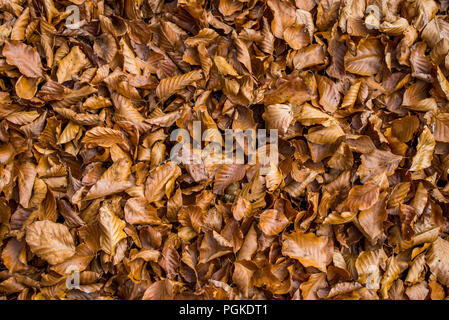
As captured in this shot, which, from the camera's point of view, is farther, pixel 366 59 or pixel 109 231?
pixel 366 59

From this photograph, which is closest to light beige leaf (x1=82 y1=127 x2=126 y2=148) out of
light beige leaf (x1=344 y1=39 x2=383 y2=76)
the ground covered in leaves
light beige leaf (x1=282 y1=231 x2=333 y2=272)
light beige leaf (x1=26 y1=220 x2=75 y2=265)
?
the ground covered in leaves

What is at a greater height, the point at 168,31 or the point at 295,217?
the point at 168,31

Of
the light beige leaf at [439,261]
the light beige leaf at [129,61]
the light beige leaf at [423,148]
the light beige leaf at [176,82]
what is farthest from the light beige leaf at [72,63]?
the light beige leaf at [439,261]

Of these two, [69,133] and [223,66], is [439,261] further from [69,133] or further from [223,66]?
[69,133]

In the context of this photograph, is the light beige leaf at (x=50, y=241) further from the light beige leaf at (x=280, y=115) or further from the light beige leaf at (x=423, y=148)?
the light beige leaf at (x=423, y=148)

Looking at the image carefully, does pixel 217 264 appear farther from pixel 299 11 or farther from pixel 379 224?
pixel 299 11

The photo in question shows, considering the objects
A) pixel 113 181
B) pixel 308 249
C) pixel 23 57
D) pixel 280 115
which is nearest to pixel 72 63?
pixel 23 57

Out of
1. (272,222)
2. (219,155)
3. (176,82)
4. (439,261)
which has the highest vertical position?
(176,82)

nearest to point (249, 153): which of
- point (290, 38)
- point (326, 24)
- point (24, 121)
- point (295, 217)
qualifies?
point (295, 217)
